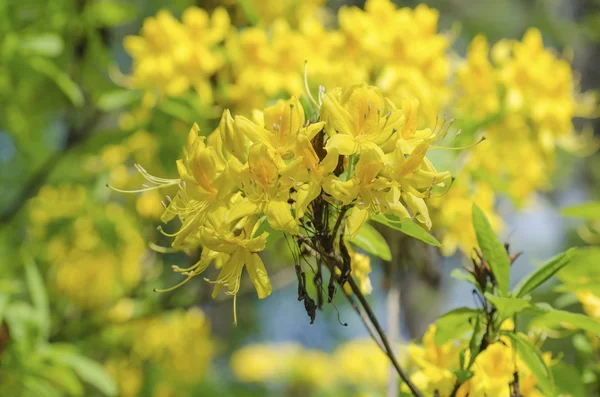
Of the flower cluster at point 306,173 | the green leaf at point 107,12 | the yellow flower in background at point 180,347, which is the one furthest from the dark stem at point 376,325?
the yellow flower in background at point 180,347

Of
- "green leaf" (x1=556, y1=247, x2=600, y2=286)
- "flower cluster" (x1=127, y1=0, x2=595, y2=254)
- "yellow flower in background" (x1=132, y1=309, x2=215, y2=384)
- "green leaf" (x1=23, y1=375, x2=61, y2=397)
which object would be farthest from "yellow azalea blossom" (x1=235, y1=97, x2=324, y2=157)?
"yellow flower in background" (x1=132, y1=309, x2=215, y2=384)

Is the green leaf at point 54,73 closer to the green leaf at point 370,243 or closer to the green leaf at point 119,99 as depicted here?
the green leaf at point 119,99

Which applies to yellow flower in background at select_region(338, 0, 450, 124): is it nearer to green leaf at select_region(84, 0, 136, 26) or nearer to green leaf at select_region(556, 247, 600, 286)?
green leaf at select_region(556, 247, 600, 286)

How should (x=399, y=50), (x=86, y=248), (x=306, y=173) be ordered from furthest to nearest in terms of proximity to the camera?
1. (x=86, y=248)
2. (x=399, y=50)
3. (x=306, y=173)

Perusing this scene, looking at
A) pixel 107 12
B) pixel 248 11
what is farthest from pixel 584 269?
pixel 107 12

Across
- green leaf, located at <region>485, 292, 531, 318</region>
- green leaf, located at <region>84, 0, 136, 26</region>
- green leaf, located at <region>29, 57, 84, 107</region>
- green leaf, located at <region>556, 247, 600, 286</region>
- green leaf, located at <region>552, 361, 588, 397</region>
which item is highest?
green leaf, located at <region>556, 247, 600, 286</region>

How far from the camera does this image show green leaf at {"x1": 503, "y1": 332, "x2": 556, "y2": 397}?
85 cm

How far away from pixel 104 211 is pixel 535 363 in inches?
62.7

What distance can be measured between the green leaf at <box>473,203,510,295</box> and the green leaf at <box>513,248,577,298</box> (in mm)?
40

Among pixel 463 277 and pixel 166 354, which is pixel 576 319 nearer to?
pixel 463 277

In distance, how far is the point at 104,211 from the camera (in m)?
2.11

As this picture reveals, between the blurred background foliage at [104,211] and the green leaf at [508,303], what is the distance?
0.24 meters

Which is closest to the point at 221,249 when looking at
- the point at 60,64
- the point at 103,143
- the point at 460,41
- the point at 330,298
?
the point at 330,298

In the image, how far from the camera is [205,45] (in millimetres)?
1722
